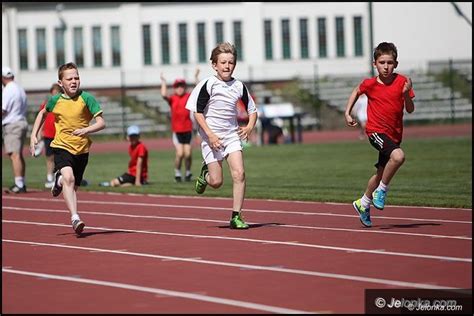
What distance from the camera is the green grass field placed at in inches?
818

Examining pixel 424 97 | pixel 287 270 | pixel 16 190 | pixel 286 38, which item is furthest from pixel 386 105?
pixel 286 38

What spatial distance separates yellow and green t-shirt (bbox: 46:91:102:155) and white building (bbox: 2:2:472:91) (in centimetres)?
4477

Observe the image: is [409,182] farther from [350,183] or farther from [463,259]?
[463,259]

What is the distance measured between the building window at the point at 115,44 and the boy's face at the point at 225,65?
156 ft

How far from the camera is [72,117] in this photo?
1552 centimetres

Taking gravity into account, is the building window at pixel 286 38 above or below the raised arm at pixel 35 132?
above

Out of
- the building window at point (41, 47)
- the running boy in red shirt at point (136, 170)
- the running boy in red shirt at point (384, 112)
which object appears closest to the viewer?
the running boy in red shirt at point (384, 112)

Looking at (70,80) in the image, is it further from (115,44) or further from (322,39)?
(322,39)

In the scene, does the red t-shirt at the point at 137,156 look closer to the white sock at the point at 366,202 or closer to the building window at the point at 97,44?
the white sock at the point at 366,202

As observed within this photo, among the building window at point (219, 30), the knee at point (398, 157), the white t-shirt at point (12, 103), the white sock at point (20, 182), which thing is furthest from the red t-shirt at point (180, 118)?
the building window at point (219, 30)

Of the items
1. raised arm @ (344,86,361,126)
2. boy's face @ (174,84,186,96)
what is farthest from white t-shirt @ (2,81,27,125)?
raised arm @ (344,86,361,126)

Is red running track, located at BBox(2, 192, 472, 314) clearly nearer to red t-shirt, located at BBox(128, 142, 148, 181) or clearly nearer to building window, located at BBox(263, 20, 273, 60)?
red t-shirt, located at BBox(128, 142, 148, 181)

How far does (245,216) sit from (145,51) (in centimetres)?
4575

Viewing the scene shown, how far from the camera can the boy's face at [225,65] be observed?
15.3m
